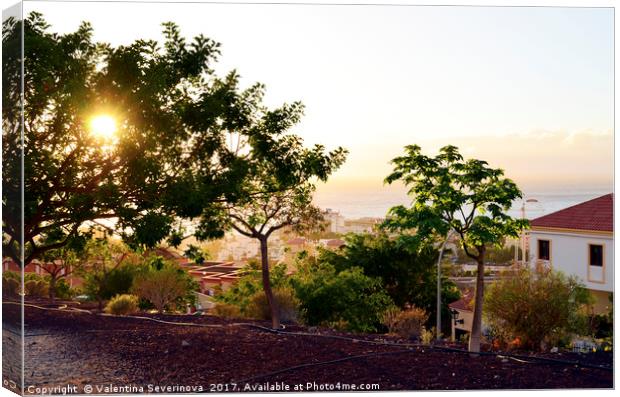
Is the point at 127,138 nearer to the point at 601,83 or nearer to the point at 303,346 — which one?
the point at 303,346

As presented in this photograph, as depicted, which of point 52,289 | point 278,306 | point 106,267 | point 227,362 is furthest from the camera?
point 278,306

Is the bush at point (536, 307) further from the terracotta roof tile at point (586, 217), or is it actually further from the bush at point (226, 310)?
the bush at point (226, 310)

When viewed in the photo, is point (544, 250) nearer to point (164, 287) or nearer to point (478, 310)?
point (478, 310)

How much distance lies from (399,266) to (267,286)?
1.64 m

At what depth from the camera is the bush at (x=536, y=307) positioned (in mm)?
11148

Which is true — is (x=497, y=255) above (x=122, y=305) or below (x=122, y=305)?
above

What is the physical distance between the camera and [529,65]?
11.0 metres

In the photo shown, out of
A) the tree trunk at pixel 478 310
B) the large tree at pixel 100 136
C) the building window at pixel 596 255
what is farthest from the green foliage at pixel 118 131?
the building window at pixel 596 255

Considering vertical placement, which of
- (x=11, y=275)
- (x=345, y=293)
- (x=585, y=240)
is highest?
(x=585, y=240)

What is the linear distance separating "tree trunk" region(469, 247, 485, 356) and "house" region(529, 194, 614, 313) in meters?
0.72

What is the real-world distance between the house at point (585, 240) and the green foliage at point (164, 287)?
14.2 ft

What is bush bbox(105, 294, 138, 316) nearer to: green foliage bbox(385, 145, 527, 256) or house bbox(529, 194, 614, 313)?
green foliage bbox(385, 145, 527, 256)

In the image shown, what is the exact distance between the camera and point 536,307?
36.8ft

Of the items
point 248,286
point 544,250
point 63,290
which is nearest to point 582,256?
point 544,250
